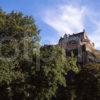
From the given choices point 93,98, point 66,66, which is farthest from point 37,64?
point 93,98

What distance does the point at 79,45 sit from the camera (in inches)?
4604

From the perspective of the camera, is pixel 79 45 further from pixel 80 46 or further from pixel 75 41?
pixel 75 41

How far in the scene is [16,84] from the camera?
46375mm

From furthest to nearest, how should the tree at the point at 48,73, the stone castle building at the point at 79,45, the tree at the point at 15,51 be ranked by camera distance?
the stone castle building at the point at 79,45, the tree at the point at 48,73, the tree at the point at 15,51

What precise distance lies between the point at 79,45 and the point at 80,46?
352 centimetres

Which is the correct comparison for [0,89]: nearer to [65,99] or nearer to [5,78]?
[5,78]

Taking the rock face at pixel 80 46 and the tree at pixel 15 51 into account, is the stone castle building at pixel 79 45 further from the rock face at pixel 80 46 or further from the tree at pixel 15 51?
the tree at pixel 15 51

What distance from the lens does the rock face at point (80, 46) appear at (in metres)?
103

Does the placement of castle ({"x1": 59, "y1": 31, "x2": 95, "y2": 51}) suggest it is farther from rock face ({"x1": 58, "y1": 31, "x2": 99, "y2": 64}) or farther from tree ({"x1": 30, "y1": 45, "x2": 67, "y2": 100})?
tree ({"x1": 30, "y1": 45, "x2": 67, "y2": 100})

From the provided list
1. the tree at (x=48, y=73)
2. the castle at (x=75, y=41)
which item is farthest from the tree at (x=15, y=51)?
the castle at (x=75, y=41)

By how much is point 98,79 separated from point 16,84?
28.1 meters

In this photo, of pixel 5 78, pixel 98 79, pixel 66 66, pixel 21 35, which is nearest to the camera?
pixel 5 78

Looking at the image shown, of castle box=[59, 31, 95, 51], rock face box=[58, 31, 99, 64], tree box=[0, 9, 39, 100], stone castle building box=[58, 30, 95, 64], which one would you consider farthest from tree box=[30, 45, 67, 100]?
castle box=[59, 31, 95, 51]

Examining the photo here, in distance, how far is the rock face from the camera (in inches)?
4043
